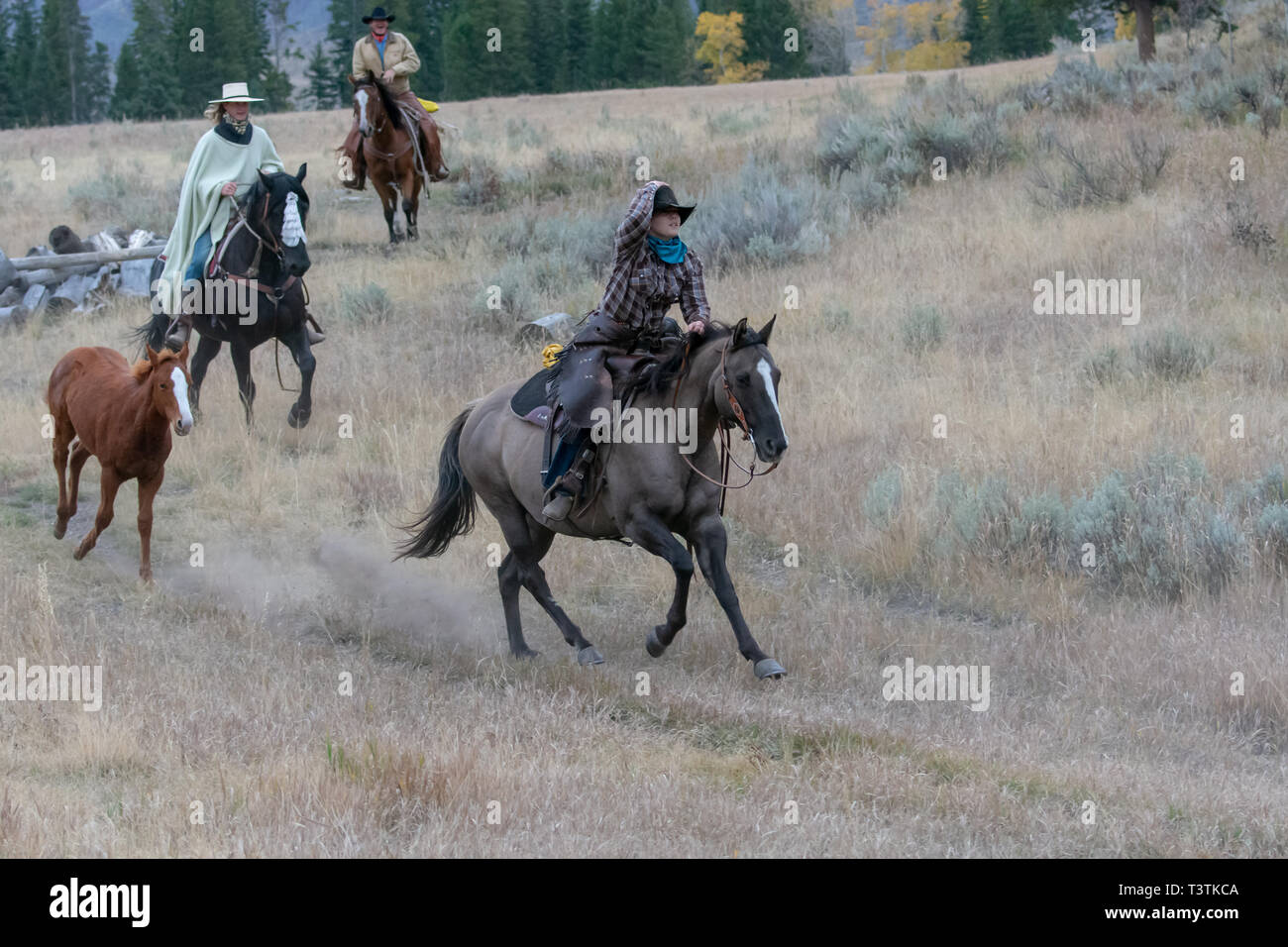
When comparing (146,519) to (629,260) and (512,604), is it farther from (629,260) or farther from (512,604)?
(629,260)

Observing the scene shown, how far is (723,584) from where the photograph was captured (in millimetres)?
7676

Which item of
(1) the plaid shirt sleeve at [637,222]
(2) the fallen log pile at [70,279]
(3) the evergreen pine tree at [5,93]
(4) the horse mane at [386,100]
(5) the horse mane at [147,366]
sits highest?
(3) the evergreen pine tree at [5,93]

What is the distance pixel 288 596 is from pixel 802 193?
11172 mm

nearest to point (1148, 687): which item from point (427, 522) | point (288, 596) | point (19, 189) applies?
point (427, 522)

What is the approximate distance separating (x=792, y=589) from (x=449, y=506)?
7.77ft

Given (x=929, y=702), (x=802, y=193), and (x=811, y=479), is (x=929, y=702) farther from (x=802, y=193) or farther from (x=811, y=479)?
(x=802, y=193)

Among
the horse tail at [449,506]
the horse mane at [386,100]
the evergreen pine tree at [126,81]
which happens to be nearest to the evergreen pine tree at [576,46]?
the evergreen pine tree at [126,81]

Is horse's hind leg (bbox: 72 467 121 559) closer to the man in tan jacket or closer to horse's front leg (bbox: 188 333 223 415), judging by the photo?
horse's front leg (bbox: 188 333 223 415)

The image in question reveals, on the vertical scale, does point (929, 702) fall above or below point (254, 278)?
below

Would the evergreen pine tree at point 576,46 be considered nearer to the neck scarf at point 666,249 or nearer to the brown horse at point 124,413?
the brown horse at point 124,413

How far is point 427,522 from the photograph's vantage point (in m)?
9.58

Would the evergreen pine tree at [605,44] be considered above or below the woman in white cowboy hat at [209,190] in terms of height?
above

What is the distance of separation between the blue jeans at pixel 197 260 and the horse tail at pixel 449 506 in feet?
15.2

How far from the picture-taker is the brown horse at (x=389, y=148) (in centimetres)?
2003
